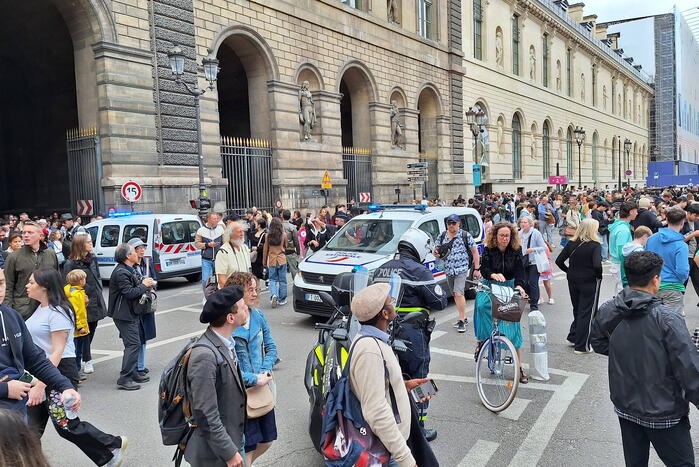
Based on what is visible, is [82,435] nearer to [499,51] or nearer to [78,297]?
[78,297]

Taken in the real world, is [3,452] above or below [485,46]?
below

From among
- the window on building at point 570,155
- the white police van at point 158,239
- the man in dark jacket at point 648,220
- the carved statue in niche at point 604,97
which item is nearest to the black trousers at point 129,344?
the white police van at point 158,239

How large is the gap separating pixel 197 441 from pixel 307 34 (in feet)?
72.0

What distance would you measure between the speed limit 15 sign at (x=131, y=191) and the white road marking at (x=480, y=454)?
13.1 m

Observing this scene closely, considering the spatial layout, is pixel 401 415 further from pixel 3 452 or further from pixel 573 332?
pixel 573 332

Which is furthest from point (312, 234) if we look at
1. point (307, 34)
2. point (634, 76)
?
point (634, 76)

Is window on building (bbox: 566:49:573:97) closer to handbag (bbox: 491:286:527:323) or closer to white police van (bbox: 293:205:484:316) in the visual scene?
white police van (bbox: 293:205:484:316)

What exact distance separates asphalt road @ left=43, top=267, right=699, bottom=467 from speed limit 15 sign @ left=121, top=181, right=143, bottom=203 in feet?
26.8

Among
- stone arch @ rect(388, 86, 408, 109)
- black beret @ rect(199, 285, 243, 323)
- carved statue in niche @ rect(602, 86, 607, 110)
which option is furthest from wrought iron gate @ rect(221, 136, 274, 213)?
carved statue in niche @ rect(602, 86, 607, 110)

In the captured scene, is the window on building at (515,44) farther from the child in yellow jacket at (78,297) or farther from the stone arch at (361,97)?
the child in yellow jacket at (78,297)

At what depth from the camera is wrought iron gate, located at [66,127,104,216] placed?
16828 mm

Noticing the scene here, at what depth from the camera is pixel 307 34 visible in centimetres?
2295

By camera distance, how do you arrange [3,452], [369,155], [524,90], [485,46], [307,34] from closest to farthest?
[3,452], [307,34], [369,155], [485,46], [524,90]

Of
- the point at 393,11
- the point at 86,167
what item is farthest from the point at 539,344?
the point at 393,11
